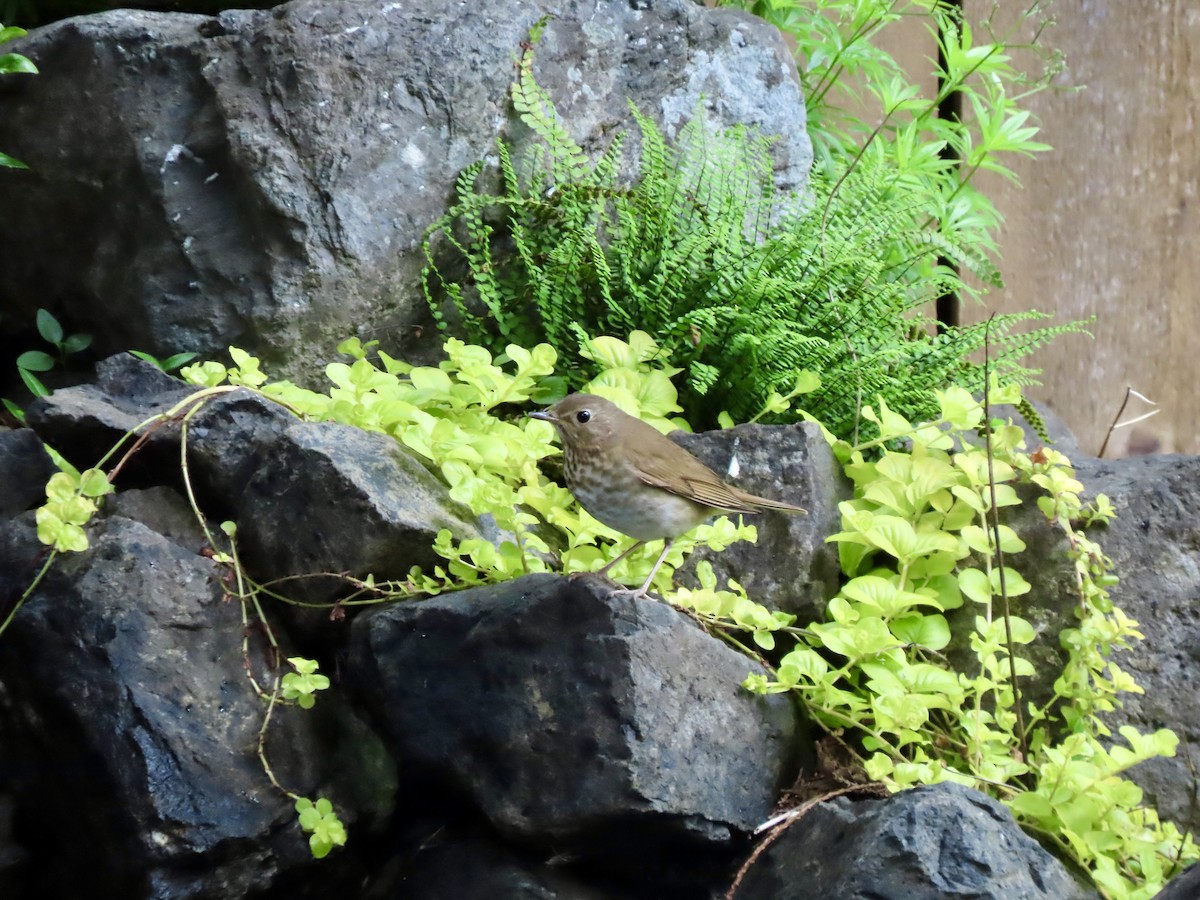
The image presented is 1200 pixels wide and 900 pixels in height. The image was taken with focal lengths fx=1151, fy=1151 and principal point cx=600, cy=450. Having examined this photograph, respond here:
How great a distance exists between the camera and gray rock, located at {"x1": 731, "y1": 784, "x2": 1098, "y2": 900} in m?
2.34

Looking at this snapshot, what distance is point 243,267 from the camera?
419 centimetres

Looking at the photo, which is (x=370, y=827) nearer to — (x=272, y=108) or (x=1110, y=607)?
(x=1110, y=607)

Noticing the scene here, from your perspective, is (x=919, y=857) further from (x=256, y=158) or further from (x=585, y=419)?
(x=256, y=158)

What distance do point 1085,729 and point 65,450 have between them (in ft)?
9.94

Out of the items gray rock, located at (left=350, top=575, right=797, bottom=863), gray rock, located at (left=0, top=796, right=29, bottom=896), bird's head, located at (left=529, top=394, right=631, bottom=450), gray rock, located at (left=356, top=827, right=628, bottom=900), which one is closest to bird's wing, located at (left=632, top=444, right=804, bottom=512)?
bird's head, located at (left=529, top=394, right=631, bottom=450)

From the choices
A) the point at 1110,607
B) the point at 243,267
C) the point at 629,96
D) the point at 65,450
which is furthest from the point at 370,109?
the point at 1110,607

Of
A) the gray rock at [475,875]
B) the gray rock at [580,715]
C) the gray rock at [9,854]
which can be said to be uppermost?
the gray rock at [580,715]

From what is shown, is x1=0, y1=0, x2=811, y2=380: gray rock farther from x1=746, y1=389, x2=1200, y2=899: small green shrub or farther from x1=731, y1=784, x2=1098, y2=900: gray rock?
x1=731, y1=784, x2=1098, y2=900: gray rock

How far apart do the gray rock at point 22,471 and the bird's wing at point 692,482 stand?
1.72 meters

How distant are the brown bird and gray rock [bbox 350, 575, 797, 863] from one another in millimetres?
222

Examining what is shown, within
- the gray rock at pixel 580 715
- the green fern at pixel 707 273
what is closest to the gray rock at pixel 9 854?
the gray rock at pixel 580 715

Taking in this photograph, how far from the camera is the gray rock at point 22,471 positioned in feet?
10.8

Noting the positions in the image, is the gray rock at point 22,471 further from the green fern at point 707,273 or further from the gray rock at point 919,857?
the gray rock at point 919,857

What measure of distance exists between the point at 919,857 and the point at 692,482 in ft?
3.78
